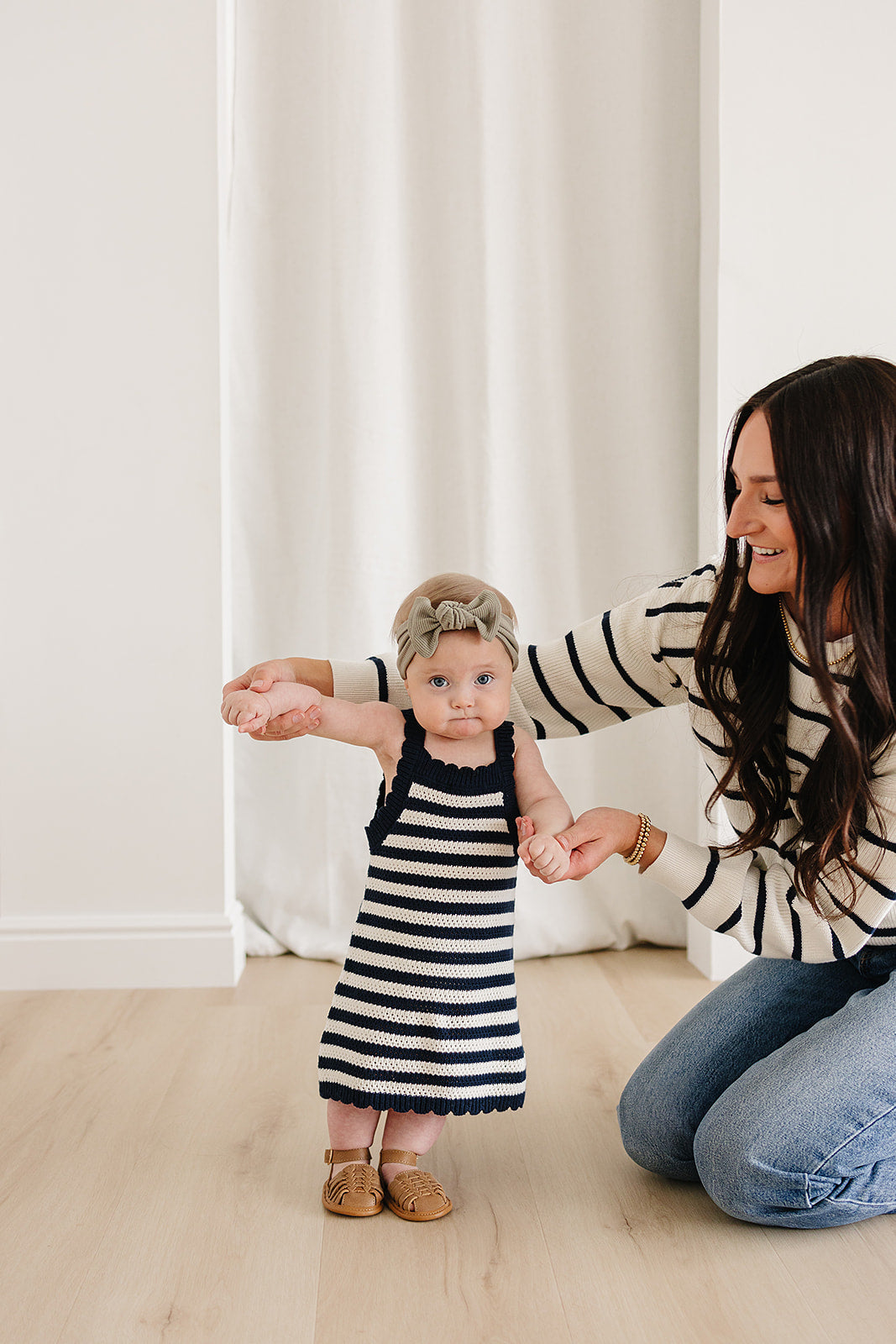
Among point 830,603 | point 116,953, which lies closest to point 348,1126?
point 830,603

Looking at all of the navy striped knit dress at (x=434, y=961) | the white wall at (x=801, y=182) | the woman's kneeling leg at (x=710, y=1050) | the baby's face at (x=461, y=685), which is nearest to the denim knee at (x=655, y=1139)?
the woman's kneeling leg at (x=710, y=1050)

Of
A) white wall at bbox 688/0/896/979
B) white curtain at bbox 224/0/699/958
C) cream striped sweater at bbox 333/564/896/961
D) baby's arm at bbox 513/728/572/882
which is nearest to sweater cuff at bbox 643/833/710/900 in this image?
cream striped sweater at bbox 333/564/896/961

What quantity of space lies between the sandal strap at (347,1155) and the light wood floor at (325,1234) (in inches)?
2.2

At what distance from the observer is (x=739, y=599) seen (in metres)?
1.28

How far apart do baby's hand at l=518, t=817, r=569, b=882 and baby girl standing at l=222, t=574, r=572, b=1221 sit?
54 mm

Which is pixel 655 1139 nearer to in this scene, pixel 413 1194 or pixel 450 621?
pixel 413 1194

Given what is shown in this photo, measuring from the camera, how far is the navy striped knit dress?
123 cm

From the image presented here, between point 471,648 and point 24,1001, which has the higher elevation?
point 471,648

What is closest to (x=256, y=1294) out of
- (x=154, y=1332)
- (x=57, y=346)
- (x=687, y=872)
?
(x=154, y=1332)

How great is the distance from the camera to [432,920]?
125 centimetres

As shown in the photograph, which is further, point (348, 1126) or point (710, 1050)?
point (710, 1050)

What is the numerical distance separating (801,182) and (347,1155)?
1817 millimetres

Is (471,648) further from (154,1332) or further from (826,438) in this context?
(154,1332)

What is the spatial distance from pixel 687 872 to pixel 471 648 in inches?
13.9
